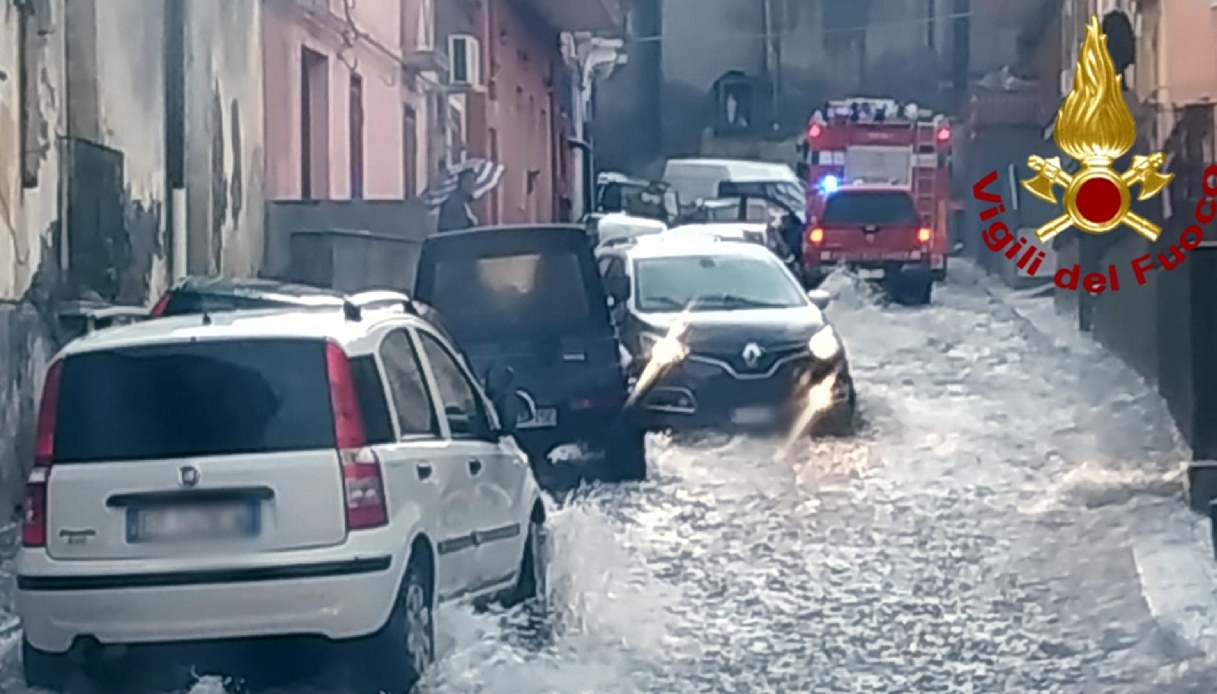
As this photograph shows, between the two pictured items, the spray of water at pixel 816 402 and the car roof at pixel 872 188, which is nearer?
the spray of water at pixel 816 402

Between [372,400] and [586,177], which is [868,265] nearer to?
[586,177]

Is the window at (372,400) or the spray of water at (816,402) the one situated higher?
the window at (372,400)

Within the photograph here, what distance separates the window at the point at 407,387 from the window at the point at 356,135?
509 inches

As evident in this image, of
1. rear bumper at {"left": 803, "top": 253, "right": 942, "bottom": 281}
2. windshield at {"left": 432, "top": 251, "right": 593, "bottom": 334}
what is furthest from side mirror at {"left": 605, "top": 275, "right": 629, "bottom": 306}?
rear bumper at {"left": 803, "top": 253, "right": 942, "bottom": 281}

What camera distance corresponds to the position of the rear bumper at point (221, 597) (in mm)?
7809

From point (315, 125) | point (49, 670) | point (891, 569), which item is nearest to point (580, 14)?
point (315, 125)

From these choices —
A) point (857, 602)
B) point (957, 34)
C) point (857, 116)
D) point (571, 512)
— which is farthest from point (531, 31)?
point (857, 602)

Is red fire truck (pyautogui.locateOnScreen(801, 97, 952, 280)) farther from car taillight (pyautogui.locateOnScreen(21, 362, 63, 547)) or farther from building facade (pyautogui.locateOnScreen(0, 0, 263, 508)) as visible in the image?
car taillight (pyautogui.locateOnScreen(21, 362, 63, 547))

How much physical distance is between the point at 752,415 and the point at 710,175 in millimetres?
27375

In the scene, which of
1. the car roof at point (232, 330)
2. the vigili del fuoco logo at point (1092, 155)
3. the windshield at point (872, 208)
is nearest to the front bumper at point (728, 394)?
the car roof at point (232, 330)

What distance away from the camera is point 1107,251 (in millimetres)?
17312

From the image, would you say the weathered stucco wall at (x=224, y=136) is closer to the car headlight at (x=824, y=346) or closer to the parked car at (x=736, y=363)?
the parked car at (x=736, y=363)

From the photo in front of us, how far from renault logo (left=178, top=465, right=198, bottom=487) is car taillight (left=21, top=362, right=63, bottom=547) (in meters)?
0.48

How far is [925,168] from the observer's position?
3228 centimetres
